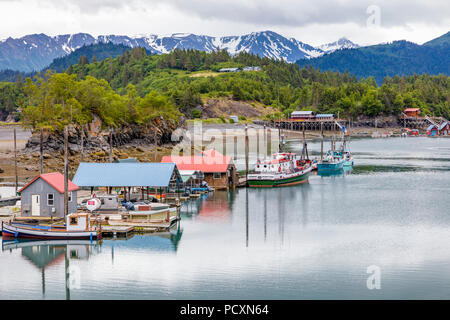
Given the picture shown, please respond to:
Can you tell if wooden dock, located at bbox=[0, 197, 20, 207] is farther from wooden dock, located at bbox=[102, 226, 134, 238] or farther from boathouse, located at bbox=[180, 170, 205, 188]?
boathouse, located at bbox=[180, 170, 205, 188]

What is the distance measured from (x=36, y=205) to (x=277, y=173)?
34894mm

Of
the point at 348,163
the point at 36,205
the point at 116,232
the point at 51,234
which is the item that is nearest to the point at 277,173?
the point at 348,163

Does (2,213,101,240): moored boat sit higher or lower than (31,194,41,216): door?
lower

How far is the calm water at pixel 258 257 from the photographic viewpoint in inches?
1186

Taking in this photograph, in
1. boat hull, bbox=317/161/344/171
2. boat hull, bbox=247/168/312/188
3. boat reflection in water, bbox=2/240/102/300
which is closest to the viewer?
boat reflection in water, bbox=2/240/102/300

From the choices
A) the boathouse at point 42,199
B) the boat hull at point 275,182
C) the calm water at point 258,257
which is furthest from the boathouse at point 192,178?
the boathouse at point 42,199

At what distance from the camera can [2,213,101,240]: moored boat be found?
128 ft

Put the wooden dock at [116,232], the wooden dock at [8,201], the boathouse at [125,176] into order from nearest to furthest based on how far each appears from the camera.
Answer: the wooden dock at [116,232] → the boathouse at [125,176] → the wooden dock at [8,201]

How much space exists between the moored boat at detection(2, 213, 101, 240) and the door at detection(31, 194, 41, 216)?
101 inches

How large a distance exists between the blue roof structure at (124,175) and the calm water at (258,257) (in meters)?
4.42

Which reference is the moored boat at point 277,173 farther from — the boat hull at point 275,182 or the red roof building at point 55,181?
the red roof building at point 55,181

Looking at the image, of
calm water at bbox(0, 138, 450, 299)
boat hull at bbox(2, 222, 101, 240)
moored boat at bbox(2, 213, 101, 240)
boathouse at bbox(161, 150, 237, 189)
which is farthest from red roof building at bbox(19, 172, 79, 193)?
boathouse at bbox(161, 150, 237, 189)
